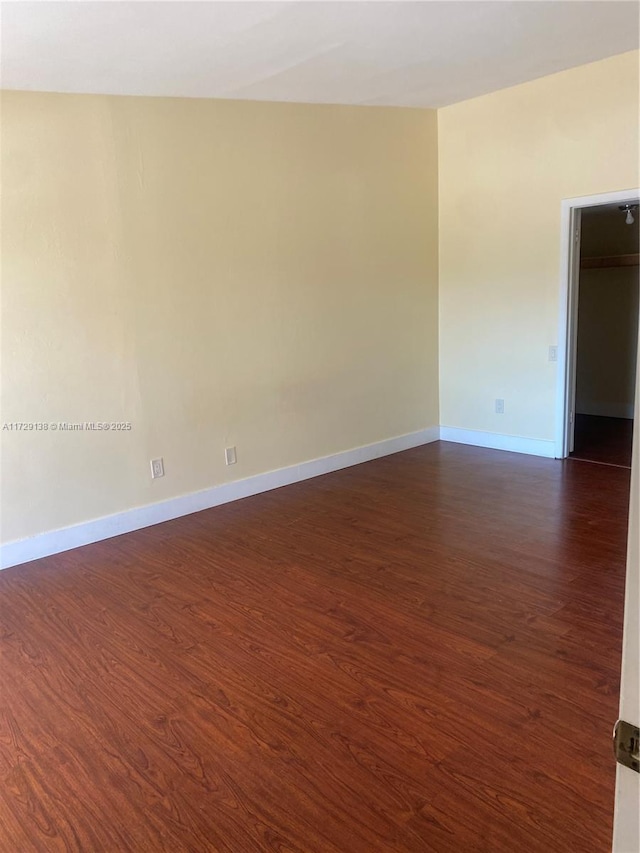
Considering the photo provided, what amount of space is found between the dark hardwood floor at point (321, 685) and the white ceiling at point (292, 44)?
2.63m

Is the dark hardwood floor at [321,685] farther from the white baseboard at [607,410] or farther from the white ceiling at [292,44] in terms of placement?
the white baseboard at [607,410]

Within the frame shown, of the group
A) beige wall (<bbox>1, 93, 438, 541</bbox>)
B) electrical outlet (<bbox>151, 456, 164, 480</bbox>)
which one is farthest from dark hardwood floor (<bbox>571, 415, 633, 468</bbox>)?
electrical outlet (<bbox>151, 456, 164, 480</bbox>)

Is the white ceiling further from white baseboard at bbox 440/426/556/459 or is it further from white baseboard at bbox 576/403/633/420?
white baseboard at bbox 576/403/633/420

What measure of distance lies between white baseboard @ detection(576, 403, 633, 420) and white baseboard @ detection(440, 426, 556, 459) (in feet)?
5.82

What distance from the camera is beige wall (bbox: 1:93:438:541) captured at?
343 centimetres

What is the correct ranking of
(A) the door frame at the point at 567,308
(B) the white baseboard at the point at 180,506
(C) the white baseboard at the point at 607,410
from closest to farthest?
1. (B) the white baseboard at the point at 180,506
2. (A) the door frame at the point at 567,308
3. (C) the white baseboard at the point at 607,410

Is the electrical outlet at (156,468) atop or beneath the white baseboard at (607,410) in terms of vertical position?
atop

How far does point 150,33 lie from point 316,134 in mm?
1968

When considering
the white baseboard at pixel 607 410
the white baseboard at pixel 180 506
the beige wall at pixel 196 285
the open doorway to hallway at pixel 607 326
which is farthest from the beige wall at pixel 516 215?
the white baseboard at pixel 607 410

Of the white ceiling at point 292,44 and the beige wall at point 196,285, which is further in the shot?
the beige wall at point 196,285

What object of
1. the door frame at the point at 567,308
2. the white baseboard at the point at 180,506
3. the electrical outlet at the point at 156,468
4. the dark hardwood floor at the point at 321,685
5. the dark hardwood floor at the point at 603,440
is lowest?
the dark hardwood floor at the point at 321,685

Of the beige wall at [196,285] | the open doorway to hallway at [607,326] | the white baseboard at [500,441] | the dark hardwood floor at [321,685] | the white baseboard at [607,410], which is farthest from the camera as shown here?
the white baseboard at [607,410]

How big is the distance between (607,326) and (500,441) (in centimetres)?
223

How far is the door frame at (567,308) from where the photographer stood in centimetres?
462
